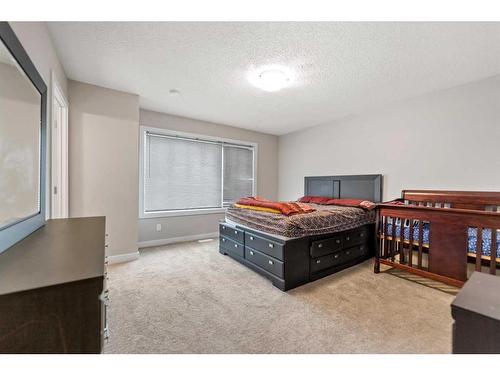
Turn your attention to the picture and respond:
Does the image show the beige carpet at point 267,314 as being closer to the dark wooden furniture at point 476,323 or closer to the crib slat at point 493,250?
the crib slat at point 493,250

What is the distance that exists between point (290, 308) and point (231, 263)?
120 cm

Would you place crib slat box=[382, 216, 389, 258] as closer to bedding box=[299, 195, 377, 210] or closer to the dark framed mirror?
bedding box=[299, 195, 377, 210]

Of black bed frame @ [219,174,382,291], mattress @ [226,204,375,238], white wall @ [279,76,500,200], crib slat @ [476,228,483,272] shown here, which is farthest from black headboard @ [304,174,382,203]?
crib slat @ [476,228,483,272]

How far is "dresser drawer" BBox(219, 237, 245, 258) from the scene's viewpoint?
289 cm

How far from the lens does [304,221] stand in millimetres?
2354

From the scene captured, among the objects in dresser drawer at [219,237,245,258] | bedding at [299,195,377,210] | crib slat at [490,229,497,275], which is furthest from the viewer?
bedding at [299,195,377,210]

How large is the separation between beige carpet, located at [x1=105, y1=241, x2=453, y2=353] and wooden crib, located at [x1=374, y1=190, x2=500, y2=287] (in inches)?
9.2

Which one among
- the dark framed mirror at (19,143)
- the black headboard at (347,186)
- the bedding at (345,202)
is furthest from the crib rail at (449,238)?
the dark framed mirror at (19,143)

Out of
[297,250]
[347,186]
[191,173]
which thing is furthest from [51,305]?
[347,186]

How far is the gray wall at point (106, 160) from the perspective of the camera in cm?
271

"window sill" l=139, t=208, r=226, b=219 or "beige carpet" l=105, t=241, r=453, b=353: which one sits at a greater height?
"window sill" l=139, t=208, r=226, b=219

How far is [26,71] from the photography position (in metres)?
1.20
